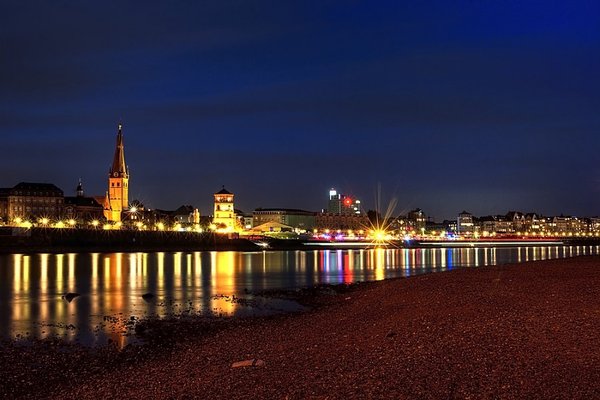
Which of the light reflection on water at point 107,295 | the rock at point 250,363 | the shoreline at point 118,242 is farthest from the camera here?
the shoreline at point 118,242

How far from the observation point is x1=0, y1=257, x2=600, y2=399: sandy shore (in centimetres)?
1203

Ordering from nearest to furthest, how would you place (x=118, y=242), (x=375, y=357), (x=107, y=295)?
(x=375, y=357)
(x=107, y=295)
(x=118, y=242)

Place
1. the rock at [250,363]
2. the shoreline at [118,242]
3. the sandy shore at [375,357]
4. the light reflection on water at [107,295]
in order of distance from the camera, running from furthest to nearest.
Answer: the shoreline at [118,242]
the light reflection on water at [107,295]
the rock at [250,363]
the sandy shore at [375,357]

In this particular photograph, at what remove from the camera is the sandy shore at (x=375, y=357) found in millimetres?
12031

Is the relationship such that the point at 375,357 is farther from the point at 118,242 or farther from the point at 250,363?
the point at 118,242

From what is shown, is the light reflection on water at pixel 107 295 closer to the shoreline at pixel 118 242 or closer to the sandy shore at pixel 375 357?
the sandy shore at pixel 375 357

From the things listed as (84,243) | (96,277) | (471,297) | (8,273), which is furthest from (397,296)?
(84,243)

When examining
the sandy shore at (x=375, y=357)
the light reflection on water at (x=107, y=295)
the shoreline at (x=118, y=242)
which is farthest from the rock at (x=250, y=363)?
the shoreline at (x=118, y=242)

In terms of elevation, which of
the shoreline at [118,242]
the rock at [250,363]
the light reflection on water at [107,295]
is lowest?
the light reflection on water at [107,295]

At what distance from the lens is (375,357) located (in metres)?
14.7

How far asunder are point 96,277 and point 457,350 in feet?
165

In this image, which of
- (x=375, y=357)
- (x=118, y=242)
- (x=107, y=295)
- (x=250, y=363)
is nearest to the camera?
(x=375, y=357)

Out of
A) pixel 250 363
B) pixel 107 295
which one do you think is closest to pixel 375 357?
pixel 250 363

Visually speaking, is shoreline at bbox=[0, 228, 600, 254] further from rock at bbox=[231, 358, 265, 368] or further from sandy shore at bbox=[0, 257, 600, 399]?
rock at bbox=[231, 358, 265, 368]
